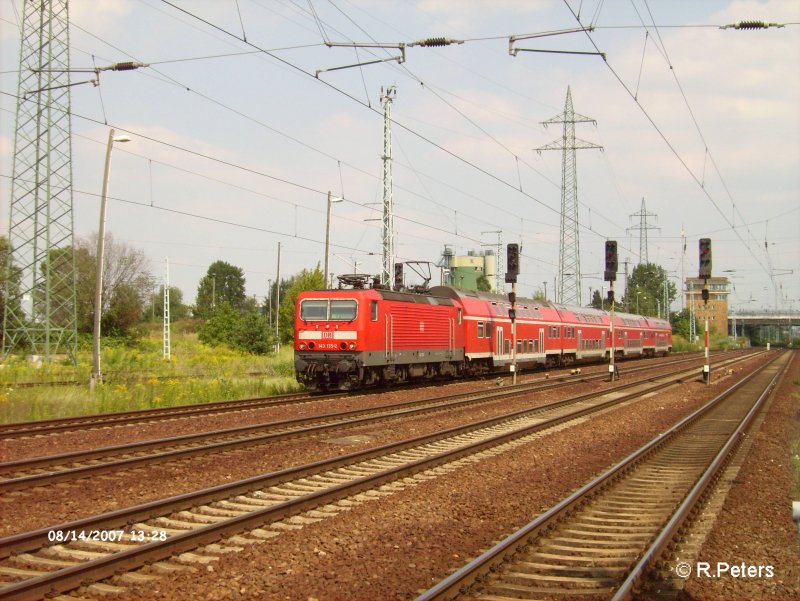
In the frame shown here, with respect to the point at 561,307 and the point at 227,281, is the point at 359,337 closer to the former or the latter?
the point at 561,307

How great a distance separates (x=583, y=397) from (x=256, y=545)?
17824 millimetres

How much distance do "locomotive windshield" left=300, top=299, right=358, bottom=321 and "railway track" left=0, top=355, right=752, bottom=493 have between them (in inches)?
→ 166

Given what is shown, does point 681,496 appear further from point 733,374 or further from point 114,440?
point 733,374

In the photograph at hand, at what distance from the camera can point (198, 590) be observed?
20.5ft

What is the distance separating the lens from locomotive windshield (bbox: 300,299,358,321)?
23.4m

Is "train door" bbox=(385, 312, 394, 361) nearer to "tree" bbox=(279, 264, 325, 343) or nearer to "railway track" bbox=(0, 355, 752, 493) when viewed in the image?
"railway track" bbox=(0, 355, 752, 493)

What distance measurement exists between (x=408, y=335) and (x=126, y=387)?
898cm

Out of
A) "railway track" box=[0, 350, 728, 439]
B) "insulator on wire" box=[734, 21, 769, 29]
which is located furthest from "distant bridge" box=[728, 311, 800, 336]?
"insulator on wire" box=[734, 21, 769, 29]

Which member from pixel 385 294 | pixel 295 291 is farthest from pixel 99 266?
pixel 295 291

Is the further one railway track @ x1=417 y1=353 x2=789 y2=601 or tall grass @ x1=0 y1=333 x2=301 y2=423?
tall grass @ x1=0 y1=333 x2=301 y2=423

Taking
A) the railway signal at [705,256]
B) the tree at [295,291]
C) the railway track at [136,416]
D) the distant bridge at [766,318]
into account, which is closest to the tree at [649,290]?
the distant bridge at [766,318]

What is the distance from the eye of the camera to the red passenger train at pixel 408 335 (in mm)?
23375

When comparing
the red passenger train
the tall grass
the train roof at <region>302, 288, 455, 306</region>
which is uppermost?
the train roof at <region>302, 288, 455, 306</region>

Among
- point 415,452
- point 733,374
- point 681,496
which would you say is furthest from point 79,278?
point 681,496
